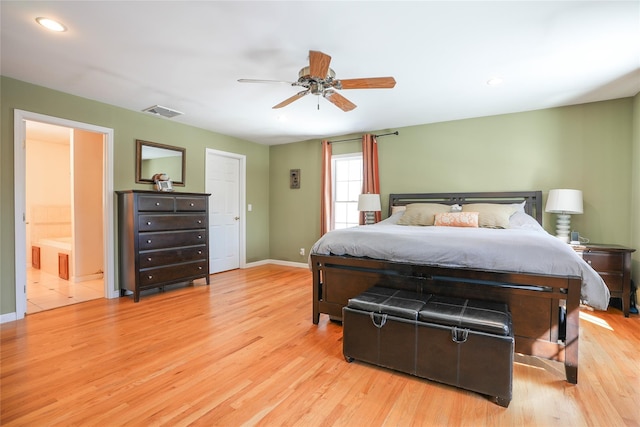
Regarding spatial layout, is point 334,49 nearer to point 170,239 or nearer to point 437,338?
point 437,338

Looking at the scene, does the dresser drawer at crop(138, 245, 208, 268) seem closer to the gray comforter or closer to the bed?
the bed

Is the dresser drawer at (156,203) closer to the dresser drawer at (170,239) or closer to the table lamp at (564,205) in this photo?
the dresser drawer at (170,239)

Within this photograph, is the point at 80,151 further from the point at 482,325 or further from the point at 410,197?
the point at 482,325

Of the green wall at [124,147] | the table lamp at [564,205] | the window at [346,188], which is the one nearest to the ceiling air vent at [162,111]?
the green wall at [124,147]

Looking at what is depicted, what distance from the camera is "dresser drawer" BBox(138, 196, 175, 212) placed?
3820 millimetres

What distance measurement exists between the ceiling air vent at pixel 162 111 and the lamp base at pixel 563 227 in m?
5.24

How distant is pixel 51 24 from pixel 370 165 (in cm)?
416

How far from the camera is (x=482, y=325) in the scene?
6.02ft

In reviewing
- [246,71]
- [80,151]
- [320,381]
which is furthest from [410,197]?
[80,151]

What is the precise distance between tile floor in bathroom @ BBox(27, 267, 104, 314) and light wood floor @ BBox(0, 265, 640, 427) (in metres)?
0.52

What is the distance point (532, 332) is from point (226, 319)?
2704 millimetres

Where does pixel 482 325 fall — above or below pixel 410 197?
below

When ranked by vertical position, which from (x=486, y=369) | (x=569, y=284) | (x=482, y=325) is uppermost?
(x=569, y=284)

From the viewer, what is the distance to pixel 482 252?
7.26ft
